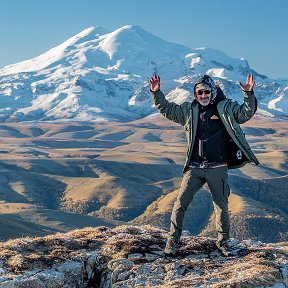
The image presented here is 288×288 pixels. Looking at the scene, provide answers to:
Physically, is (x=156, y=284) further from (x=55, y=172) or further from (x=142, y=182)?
(x=55, y=172)

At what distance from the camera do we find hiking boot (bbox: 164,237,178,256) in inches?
462

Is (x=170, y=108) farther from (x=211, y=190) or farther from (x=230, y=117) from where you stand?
(x=211, y=190)

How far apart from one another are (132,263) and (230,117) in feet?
12.0

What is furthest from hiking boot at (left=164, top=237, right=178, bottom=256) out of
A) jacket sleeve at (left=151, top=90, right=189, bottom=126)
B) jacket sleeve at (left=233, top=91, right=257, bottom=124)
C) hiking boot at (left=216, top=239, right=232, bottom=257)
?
jacket sleeve at (left=233, top=91, right=257, bottom=124)

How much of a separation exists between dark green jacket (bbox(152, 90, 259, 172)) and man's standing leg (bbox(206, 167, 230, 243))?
36cm

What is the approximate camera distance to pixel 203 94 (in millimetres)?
12000

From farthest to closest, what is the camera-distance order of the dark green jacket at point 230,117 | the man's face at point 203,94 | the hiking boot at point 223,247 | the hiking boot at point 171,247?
the man's face at point 203,94, the hiking boot at point 223,247, the hiking boot at point 171,247, the dark green jacket at point 230,117

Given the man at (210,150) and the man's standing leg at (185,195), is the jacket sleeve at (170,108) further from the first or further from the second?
the man's standing leg at (185,195)

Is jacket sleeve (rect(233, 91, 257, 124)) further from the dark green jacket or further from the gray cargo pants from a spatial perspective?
the gray cargo pants

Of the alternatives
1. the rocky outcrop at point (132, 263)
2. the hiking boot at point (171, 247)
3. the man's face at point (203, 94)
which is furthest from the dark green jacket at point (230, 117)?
the rocky outcrop at point (132, 263)

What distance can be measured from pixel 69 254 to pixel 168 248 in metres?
2.10

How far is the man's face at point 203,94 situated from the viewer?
12.0 metres

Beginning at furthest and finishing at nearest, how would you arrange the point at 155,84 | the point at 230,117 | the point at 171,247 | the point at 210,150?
the point at 155,84
the point at 210,150
the point at 171,247
the point at 230,117

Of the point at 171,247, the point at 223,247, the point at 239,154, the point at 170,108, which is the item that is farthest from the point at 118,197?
the point at 239,154
